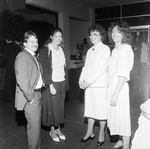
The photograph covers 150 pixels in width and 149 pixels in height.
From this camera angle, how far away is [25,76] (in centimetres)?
186

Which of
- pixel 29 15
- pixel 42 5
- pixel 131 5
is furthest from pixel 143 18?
pixel 29 15

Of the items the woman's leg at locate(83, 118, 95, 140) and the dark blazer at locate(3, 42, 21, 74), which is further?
the dark blazer at locate(3, 42, 21, 74)

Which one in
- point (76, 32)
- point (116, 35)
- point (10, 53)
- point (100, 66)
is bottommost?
point (100, 66)

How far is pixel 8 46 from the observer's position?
4406 mm

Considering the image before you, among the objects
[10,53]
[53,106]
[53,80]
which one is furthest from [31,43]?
[10,53]

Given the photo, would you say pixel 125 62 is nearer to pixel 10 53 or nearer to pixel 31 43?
pixel 31 43

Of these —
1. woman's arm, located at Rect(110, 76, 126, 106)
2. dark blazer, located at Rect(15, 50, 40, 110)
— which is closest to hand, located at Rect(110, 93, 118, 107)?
woman's arm, located at Rect(110, 76, 126, 106)

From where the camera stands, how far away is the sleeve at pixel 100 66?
2256 mm

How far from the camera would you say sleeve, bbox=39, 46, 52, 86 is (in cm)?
230

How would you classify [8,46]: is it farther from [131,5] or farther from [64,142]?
[131,5]

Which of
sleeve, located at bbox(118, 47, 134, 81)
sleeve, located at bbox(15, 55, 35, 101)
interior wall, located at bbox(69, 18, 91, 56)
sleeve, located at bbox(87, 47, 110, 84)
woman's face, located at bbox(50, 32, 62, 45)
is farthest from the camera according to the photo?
interior wall, located at bbox(69, 18, 91, 56)

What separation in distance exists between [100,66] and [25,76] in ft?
3.03

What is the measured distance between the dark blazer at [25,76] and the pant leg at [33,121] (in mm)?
91

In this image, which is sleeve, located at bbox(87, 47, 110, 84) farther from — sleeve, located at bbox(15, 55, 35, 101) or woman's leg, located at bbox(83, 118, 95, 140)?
sleeve, located at bbox(15, 55, 35, 101)
